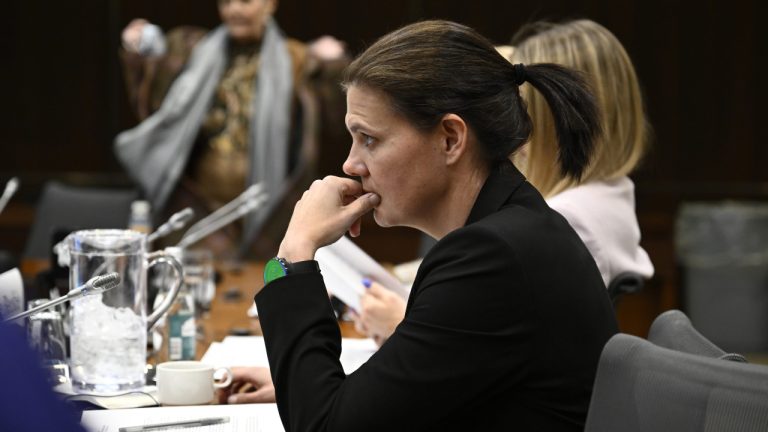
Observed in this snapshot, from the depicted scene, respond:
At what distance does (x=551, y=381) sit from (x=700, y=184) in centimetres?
530

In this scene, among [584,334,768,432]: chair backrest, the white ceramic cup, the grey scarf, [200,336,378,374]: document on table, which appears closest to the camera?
[584,334,768,432]: chair backrest

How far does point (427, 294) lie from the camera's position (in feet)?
4.30

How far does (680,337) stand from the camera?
149 cm

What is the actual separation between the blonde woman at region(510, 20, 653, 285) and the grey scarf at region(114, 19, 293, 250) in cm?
257

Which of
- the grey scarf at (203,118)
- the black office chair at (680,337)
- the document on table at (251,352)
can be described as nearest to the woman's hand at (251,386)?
the document on table at (251,352)

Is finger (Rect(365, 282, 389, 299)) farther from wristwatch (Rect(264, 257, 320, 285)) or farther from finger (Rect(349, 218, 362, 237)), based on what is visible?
wristwatch (Rect(264, 257, 320, 285))

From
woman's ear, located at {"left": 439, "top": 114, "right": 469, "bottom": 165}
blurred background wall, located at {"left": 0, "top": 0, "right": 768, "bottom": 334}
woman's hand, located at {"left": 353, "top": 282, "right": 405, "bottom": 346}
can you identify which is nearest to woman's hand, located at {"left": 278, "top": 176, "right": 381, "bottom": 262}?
woman's ear, located at {"left": 439, "top": 114, "right": 469, "bottom": 165}

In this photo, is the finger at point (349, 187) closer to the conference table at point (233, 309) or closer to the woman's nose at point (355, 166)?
the woman's nose at point (355, 166)

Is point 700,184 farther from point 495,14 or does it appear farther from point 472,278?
point 472,278

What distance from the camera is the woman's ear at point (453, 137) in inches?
55.7

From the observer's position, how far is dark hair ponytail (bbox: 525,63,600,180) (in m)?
1.52

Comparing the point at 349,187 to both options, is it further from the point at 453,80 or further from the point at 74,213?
the point at 74,213

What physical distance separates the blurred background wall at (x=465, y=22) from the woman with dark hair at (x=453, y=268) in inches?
185

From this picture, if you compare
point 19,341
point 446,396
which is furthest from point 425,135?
point 19,341
